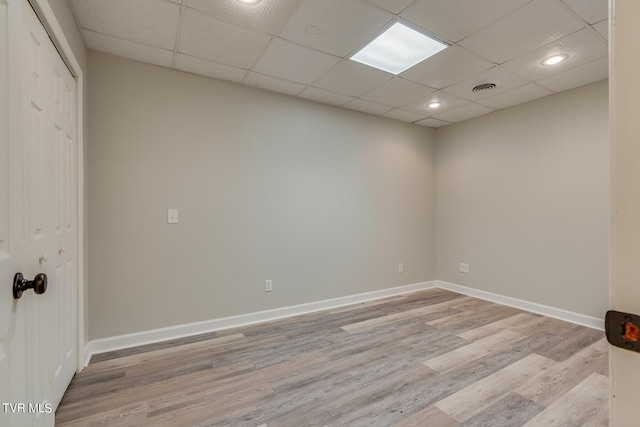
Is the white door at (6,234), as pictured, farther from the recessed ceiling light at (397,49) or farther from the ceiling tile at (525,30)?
the ceiling tile at (525,30)

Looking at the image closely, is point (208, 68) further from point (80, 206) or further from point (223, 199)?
point (80, 206)

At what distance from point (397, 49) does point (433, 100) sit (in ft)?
3.99

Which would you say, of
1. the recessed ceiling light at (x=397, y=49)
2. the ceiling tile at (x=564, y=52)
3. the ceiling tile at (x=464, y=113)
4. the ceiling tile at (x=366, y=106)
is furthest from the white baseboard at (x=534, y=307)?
the recessed ceiling light at (x=397, y=49)

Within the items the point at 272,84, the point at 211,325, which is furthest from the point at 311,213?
the point at 211,325

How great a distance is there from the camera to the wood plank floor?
172cm

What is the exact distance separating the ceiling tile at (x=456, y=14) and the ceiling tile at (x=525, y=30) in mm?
93

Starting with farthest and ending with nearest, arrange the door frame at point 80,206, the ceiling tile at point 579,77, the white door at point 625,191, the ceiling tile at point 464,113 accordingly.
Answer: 1. the ceiling tile at point 464,113
2. the ceiling tile at point 579,77
3. the door frame at point 80,206
4. the white door at point 625,191

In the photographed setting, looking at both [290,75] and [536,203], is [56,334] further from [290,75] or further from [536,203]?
[536,203]

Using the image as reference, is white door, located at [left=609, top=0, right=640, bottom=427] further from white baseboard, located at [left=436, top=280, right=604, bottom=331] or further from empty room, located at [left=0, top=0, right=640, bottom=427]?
white baseboard, located at [left=436, top=280, right=604, bottom=331]

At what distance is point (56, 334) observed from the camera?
1683 mm

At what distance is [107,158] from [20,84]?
57.3 inches

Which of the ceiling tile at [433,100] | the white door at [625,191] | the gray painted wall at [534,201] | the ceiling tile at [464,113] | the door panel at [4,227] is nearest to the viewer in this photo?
the white door at [625,191]

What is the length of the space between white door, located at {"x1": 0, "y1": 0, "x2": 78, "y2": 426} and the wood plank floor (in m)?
0.43

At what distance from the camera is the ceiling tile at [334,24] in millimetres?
1937
